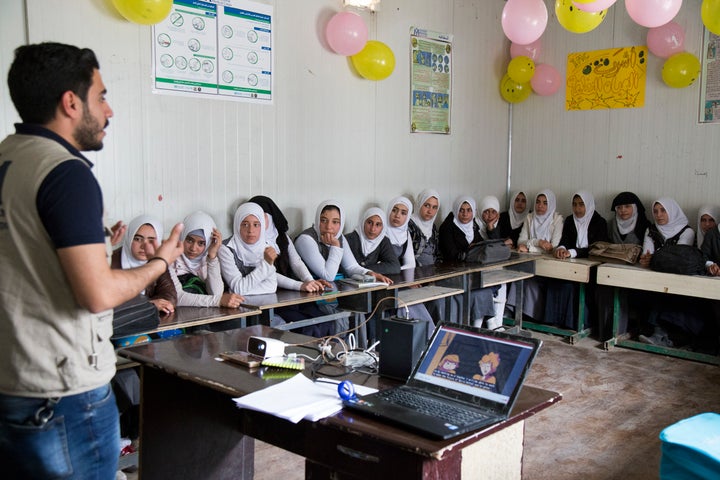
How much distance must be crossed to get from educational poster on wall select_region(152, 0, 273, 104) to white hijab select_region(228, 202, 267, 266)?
795 millimetres

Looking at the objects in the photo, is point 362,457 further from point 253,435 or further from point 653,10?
point 653,10

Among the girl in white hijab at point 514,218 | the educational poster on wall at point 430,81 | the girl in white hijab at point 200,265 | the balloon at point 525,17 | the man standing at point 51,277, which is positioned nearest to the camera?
the man standing at point 51,277

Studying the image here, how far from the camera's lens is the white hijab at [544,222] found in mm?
6105

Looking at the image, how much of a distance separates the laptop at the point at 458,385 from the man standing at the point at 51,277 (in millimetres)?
637

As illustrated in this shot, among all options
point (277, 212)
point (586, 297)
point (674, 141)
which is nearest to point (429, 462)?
point (277, 212)

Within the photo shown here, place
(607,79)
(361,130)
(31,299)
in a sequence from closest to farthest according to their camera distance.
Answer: (31,299)
(361,130)
(607,79)

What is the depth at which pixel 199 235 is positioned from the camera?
12.9 ft

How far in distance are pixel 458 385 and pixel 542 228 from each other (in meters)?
4.61

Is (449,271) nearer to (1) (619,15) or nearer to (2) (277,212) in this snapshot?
(2) (277,212)

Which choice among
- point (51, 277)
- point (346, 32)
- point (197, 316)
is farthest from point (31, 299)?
point (346, 32)

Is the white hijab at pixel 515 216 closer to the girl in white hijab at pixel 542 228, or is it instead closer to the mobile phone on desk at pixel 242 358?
the girl in white hijab at pixel 542 228

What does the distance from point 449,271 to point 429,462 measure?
3.45m

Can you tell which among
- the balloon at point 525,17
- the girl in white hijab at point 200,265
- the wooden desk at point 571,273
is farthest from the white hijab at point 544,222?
the girl in white hijab at point 200,265

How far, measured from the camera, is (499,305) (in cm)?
559
